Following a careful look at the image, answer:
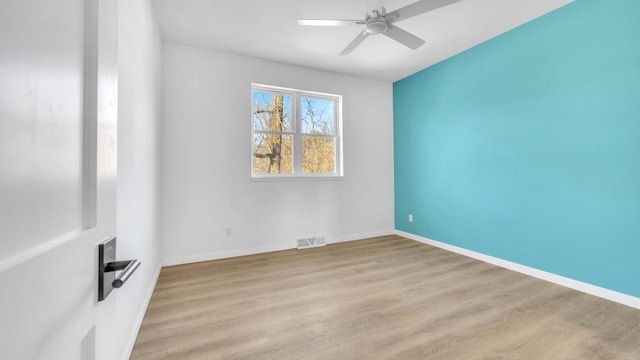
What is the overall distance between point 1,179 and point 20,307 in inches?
6.8

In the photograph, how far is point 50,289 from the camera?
16.2 inches

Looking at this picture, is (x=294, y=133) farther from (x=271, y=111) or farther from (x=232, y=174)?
(x=232, y=174)

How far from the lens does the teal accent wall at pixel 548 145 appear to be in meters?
2.20

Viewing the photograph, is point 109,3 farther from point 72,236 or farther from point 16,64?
point 72,236

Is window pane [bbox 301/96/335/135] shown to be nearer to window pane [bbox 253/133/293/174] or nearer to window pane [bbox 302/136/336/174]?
window pane [bbox 302/136/336/174]

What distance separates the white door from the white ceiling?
7.70 feet

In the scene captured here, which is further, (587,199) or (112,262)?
(587,199)

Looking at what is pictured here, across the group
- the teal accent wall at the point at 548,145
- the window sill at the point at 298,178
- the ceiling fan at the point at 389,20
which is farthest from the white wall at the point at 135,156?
the teal accent wall at the point at 548,145

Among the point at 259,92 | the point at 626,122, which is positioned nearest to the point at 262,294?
the point at 259,92

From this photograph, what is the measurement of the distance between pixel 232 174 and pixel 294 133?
1122 millimetres

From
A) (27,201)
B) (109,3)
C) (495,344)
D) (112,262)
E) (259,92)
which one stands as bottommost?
(495,344)

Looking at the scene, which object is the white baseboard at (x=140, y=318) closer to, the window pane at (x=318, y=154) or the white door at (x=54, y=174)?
the white door at (x=54, y=174)

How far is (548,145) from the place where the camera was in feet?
8.75

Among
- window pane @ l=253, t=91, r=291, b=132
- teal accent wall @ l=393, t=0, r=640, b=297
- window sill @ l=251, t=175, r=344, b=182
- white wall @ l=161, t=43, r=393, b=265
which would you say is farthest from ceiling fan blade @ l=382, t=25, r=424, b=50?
window sill @ l=251, t=175, r=344, b=182
